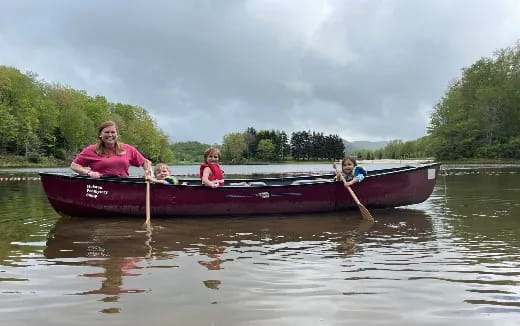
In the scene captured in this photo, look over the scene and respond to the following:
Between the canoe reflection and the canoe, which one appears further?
the canoe

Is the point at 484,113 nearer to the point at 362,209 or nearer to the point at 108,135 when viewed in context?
the point at 362,209

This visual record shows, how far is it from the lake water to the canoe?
3.06 feet

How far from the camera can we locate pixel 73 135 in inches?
3036

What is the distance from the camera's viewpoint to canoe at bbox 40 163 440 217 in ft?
32.4

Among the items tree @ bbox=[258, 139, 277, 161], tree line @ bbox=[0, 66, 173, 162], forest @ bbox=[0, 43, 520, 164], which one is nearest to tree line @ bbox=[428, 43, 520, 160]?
forest @ bbox=[0, 43, 520, 164]

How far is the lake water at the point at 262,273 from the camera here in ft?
12.2

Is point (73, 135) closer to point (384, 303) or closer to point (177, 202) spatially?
point (177, 202)

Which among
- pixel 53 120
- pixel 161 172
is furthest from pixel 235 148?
pixel 161 172

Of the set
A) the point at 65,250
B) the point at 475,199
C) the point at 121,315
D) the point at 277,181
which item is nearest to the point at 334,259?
the point at 121,315

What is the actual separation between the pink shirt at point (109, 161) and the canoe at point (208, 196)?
267 millimetres

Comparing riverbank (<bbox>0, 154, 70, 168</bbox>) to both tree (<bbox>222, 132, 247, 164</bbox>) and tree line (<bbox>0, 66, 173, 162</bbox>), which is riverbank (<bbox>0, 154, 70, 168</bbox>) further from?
tree (<bbox>222, 132, 247, 164</bbox>)

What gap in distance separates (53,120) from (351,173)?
233 feet

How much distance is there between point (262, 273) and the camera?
5086mm

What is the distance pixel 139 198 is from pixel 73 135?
7332cm
